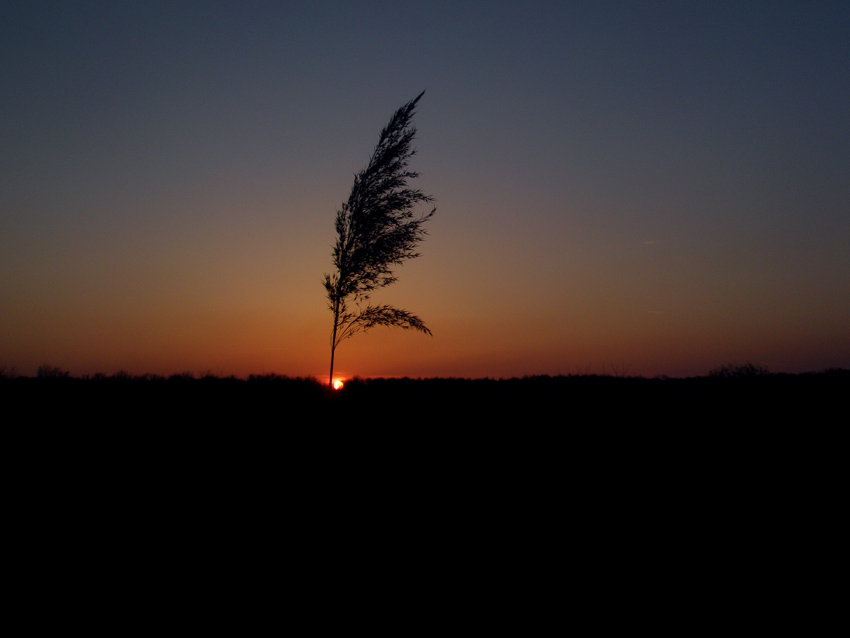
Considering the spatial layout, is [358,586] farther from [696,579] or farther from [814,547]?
[814,547]

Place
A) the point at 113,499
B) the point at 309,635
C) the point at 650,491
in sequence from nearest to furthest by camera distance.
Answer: the point at 309,635 → the point at 113,499 → the point at 650,491

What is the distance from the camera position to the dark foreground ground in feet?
12.1

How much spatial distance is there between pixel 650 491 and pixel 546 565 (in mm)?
1768

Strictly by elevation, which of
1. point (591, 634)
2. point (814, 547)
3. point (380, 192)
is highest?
point (380, 192)

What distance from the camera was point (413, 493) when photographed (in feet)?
16.6

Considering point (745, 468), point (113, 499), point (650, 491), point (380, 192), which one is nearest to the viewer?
point (113, 499)

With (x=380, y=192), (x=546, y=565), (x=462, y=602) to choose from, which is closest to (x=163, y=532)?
(x=462, y=602)

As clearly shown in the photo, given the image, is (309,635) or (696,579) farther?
(696,579)

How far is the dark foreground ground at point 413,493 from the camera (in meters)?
3.68

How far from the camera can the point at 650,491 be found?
4988mm

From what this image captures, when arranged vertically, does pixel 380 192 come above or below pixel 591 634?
above

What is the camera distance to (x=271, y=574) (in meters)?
3.72

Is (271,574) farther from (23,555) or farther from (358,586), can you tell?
(23,555)

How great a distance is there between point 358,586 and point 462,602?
813 mm
